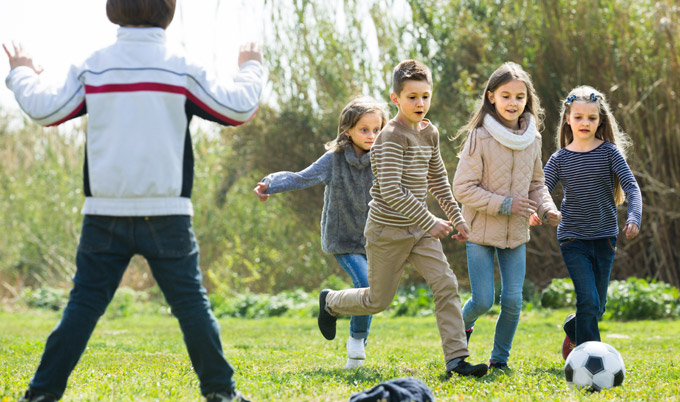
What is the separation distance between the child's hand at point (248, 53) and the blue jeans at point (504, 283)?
6.59ft

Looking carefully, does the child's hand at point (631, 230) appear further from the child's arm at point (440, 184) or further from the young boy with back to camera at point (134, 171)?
the young boy with back to camera at point (134, 171)

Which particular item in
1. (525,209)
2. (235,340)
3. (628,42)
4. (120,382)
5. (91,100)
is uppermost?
(628,42)

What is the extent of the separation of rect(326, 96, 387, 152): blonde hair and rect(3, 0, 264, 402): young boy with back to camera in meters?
2.05

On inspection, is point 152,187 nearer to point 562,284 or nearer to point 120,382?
point 120,382

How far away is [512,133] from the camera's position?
4852mm

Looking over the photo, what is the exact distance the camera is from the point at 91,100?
10.5 ft

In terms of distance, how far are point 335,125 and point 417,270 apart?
8.35 metres

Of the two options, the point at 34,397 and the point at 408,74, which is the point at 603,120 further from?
the point at 34,397

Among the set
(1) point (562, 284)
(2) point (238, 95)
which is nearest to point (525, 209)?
(2) point (238, 95)

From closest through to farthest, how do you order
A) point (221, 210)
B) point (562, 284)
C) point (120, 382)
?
1. point (120, 382)
2. point (562, 284)
3. point (221, 210)

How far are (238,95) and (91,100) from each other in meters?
0.60

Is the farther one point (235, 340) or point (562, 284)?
point (562, 284)

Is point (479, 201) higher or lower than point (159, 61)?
lower

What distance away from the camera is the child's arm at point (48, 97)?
3211 millimetres
